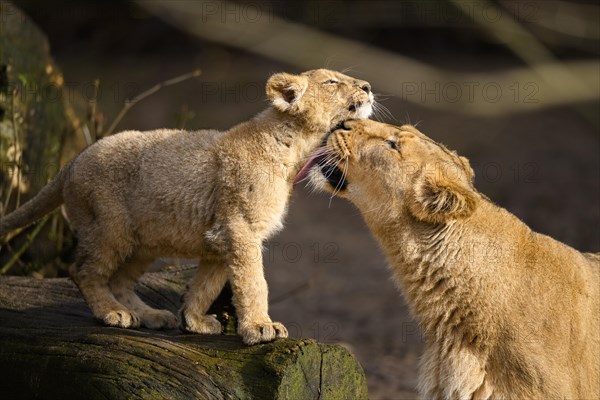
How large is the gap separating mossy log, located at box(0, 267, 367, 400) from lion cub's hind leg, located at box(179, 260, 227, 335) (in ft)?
0.39

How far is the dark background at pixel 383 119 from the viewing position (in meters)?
10.7

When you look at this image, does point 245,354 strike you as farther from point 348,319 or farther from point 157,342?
point 348,319

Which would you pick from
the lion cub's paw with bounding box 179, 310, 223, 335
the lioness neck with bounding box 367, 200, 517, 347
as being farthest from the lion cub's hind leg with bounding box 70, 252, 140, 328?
the lioness neck with bounding box 367, 200, 517, 347

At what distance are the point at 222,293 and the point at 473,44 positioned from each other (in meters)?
12.8

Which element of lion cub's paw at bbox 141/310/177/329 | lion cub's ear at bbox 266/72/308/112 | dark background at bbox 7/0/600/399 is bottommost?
dark background at bbox 7/0/600/399

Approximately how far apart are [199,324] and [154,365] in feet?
2.45

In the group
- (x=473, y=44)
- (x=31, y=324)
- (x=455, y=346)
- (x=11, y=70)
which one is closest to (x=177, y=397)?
(x=31, y=324)

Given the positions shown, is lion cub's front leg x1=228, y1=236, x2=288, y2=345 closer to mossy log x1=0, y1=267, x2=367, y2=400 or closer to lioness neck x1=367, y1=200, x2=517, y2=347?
mossy log x1=0, y1=267, x2=367, y2=400

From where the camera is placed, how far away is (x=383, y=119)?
1295 centimetres

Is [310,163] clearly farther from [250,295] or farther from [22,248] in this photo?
[22,248]

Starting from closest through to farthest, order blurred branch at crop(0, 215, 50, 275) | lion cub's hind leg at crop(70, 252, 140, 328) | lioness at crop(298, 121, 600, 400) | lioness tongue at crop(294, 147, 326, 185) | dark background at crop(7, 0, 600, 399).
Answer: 1. lioness at crop(298, 121, 600, 400)
2. lion cub's hind leg at crop(70, 252, 140, 328)
3. lioness tongue at crop(294, 147, 326, 185)
4. blurred branch at crop(0, 215, 50, 275)
5. dark background at crop(7, 0, 600, 399)

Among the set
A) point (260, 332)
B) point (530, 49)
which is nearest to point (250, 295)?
point (260, 332)

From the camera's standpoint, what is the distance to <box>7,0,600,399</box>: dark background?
35.2ft

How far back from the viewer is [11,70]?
24.7 ft
